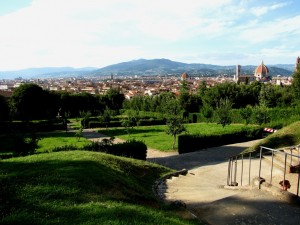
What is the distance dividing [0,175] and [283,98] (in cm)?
5874

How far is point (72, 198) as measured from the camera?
7988 mm

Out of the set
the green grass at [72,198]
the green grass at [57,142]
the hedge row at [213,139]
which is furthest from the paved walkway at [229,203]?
the green grass at [57,142]

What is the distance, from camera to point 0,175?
33.8 ft

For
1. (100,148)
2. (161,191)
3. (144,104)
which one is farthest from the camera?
(144,104)

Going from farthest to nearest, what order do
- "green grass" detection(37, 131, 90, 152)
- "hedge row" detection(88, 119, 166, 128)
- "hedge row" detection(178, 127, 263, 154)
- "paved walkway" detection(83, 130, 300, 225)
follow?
"hedge row" detection(88, 119, 166, 128) → "green grass" detection(37, 131, 90, 152) → "hedge row" detection(178, 127, 263, 154) → "paved walkway" detection(83, 130, 300, 225)

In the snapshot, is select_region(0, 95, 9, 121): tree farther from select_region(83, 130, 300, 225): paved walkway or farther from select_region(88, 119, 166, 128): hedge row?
select_region(83, 130, 300, 225): paved walkway

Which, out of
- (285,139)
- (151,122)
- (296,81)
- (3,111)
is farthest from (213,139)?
(3,111)

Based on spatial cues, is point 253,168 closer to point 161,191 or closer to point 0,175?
point 161,191

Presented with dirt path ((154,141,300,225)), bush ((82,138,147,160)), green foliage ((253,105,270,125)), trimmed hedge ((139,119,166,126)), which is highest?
dirt path ((154,141,300,225))

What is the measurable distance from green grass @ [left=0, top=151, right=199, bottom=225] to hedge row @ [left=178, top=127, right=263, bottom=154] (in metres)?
14.9

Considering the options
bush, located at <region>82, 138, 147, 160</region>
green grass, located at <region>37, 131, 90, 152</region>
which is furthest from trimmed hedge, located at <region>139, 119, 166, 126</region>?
bush, located at <region>82, 138, 147, 160</region>

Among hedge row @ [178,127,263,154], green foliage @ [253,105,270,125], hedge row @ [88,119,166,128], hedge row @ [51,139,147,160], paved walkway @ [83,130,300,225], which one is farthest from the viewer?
hedge row @ [88,119,166,128]

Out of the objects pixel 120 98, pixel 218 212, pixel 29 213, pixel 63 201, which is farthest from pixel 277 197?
pixel 120 98

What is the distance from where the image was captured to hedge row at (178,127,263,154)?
2606cm
